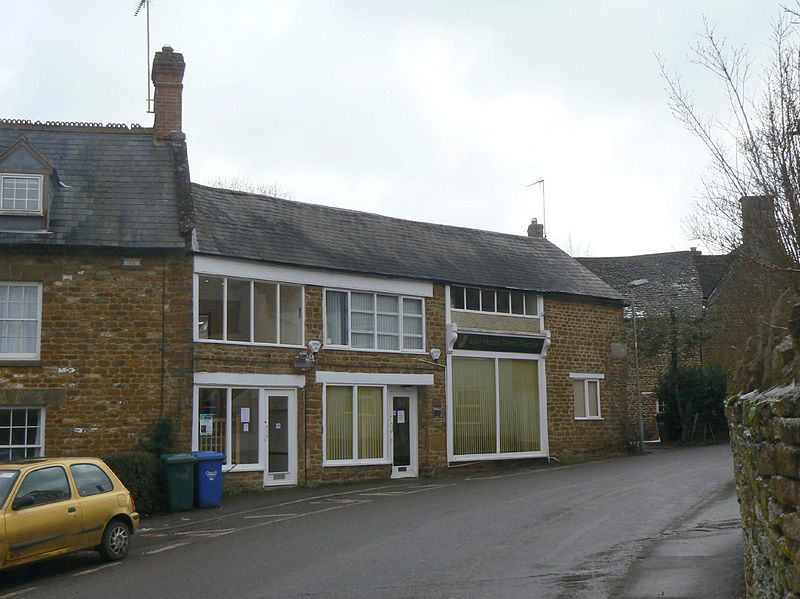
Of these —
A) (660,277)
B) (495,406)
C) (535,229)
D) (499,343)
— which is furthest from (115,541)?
(660,277)

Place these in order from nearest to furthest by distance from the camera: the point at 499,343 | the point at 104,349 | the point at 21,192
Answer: the point at 104,349
the point at 21,192
the point at 499,343

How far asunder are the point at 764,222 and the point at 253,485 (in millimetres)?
14331

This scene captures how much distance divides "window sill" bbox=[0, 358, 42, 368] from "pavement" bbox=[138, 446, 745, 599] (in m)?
4.30

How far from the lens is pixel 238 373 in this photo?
68.5ft

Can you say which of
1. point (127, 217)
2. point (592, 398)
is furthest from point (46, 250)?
point (592, 398)

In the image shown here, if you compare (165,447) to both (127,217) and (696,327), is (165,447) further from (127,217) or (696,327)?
(696,327)

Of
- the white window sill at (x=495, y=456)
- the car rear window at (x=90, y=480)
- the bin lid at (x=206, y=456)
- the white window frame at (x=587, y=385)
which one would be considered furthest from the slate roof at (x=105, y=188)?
the white window frame at (x=587, y=385)

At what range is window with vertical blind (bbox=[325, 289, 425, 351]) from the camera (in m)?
23.2

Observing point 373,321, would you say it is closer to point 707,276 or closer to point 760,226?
point 760,226

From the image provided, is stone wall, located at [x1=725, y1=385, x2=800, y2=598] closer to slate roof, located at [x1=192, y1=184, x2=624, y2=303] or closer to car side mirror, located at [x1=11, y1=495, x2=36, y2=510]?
car side mirror, located at [x1=11, y1=495, x2=36, y2=510]

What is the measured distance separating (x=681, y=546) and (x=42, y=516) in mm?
8063

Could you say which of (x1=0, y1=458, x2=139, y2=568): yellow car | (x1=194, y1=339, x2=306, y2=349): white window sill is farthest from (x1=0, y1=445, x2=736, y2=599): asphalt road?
(x1=194, y1=339, x2=306, y2=349): white window sill

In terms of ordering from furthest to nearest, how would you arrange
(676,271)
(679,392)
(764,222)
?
(676,271), (679,392), (764,222)

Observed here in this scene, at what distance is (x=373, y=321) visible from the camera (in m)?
23.9
